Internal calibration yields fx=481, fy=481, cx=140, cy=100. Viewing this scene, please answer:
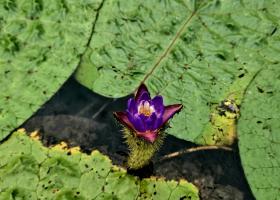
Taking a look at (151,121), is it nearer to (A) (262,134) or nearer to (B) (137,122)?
(B) (137,122)

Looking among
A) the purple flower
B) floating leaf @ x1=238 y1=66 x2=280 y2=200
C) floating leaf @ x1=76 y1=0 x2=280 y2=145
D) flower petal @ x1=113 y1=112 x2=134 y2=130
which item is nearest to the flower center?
the purple flower

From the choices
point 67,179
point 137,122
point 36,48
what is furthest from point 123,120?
point 36,48

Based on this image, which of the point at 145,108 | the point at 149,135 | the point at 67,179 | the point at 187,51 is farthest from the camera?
the point at 187,51

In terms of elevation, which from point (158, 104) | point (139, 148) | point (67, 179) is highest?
point (158, 104)

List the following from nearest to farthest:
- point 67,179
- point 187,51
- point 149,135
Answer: point 149,135 < point 67,179 < point 187,51

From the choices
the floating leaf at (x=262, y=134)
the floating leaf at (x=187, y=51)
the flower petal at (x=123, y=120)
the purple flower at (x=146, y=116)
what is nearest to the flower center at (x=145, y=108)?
the purple flower at (x=146, y=116)
